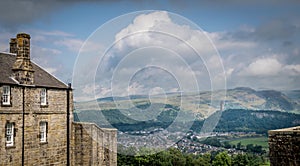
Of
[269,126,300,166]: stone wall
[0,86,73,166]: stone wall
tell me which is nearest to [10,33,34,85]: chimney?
[0,86,73,166]: stone wall

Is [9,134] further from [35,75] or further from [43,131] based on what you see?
[35,75]

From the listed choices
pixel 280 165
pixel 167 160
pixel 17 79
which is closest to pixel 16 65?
pixel 17 79

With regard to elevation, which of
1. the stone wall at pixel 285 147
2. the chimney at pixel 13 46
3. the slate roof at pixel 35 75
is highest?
the chimney at pixel 13 46

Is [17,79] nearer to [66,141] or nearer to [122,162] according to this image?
[66,141]

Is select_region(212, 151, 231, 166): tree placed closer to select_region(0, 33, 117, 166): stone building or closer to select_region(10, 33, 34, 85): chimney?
select_region(0, 33, 117, 166): stone building

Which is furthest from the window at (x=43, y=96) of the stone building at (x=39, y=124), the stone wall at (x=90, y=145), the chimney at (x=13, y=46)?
the chimney at (x=13, y=46)

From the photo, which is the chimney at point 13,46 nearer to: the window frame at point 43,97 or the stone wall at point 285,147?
the window frame at point 43,97

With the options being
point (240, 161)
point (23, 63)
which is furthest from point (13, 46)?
point (240, 161)
